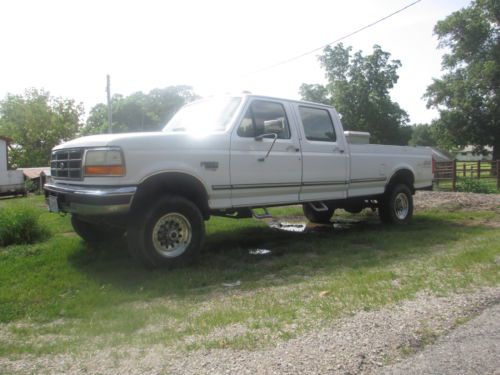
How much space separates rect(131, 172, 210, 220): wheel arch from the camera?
16.5 feet

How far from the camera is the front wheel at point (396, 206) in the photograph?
8.51 m

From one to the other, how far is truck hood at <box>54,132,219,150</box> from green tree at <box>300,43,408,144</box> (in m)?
41.5

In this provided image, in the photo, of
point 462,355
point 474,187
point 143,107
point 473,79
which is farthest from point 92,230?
point 143,107

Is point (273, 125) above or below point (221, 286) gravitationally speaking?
above

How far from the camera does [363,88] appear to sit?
4538cm

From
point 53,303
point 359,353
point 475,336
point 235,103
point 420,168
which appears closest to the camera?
point 359,353

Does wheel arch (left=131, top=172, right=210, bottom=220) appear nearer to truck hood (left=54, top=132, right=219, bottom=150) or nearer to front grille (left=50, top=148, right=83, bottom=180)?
truck hood (left=54, top=132, right=219, bottom=150)

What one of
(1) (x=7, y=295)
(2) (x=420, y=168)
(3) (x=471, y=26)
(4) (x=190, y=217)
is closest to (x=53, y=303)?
(1) (x=7, y=295)

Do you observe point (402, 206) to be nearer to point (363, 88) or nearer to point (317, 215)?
point (317, 215)

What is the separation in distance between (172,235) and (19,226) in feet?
9.41

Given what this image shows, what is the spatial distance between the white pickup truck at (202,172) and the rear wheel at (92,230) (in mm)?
18

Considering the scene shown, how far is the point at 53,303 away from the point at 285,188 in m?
3.46

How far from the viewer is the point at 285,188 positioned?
254 inches

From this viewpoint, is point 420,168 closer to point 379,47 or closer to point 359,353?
point 359,353
